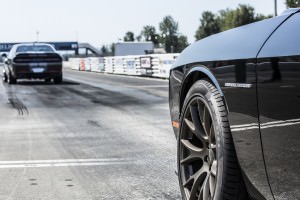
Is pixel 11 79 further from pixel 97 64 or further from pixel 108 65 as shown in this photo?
pixel 97 64

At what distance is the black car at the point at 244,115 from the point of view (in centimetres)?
248

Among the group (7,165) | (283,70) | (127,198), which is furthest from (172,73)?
(7,165)

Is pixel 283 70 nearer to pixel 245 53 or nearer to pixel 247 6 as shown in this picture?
pixel 245 53

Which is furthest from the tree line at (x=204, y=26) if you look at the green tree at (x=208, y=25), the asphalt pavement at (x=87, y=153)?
the asphalt pavement at (x=87, y=153)

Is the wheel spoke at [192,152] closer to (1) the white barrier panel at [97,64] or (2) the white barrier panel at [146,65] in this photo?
(2) the white barrier panel at [146,65]

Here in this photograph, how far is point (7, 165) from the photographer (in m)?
5.79

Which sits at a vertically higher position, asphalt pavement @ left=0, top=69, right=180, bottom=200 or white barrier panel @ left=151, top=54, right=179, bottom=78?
white barrier panel @ left=151, top=54, right=179, bottom=78

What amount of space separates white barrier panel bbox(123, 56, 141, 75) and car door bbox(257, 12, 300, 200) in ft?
93.8

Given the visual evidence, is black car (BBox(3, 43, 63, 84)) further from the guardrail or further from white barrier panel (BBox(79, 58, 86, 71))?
white barrier panel (BBox(79, 58, 86, 71))

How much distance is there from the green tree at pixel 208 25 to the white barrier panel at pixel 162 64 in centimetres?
10588

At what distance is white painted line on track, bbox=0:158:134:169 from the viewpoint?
5777 millimetres

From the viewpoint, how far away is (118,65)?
120 feet

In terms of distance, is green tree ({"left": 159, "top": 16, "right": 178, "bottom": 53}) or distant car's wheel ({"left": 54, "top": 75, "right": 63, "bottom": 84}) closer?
distant car's wheel ({"left": 54, "top": 75, "right": 63, "bottom": 84})

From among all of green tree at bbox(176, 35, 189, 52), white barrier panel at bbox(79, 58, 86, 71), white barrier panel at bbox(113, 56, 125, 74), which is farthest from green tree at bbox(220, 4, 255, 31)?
white barrier panel at bbox(113, 56, 125, 74)
